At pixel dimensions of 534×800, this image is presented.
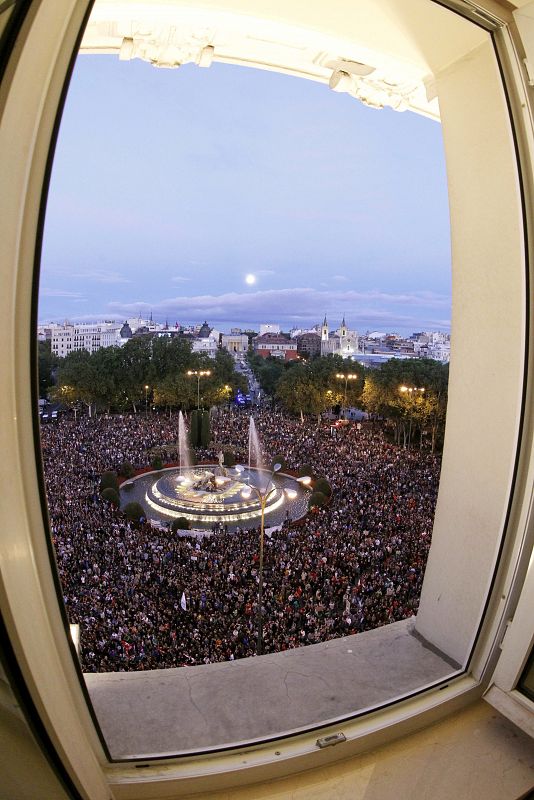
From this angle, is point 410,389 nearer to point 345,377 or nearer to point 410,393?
point 410,393

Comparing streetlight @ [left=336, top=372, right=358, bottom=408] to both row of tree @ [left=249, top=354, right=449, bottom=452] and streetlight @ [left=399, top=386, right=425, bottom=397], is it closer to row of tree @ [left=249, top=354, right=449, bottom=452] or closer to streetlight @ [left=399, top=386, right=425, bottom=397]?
row of tree @ [left=249, top=354, right=449, bottom=452]

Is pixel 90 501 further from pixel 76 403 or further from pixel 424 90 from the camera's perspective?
pixel 76 403

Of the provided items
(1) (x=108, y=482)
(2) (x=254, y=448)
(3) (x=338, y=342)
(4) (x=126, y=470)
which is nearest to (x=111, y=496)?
(1) (x=108, y=482)

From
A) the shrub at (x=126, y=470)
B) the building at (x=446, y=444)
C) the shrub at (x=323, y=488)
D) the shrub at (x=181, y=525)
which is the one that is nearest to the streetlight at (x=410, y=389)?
the shrub at (x=323, y=488)

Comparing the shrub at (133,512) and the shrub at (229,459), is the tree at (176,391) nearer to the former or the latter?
the shrub at (229,459)

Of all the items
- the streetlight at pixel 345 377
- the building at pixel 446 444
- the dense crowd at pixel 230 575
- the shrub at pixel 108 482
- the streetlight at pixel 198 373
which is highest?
the building at pixel 446 444

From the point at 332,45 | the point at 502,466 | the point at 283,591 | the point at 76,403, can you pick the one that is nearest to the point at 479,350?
the point at 502,466
